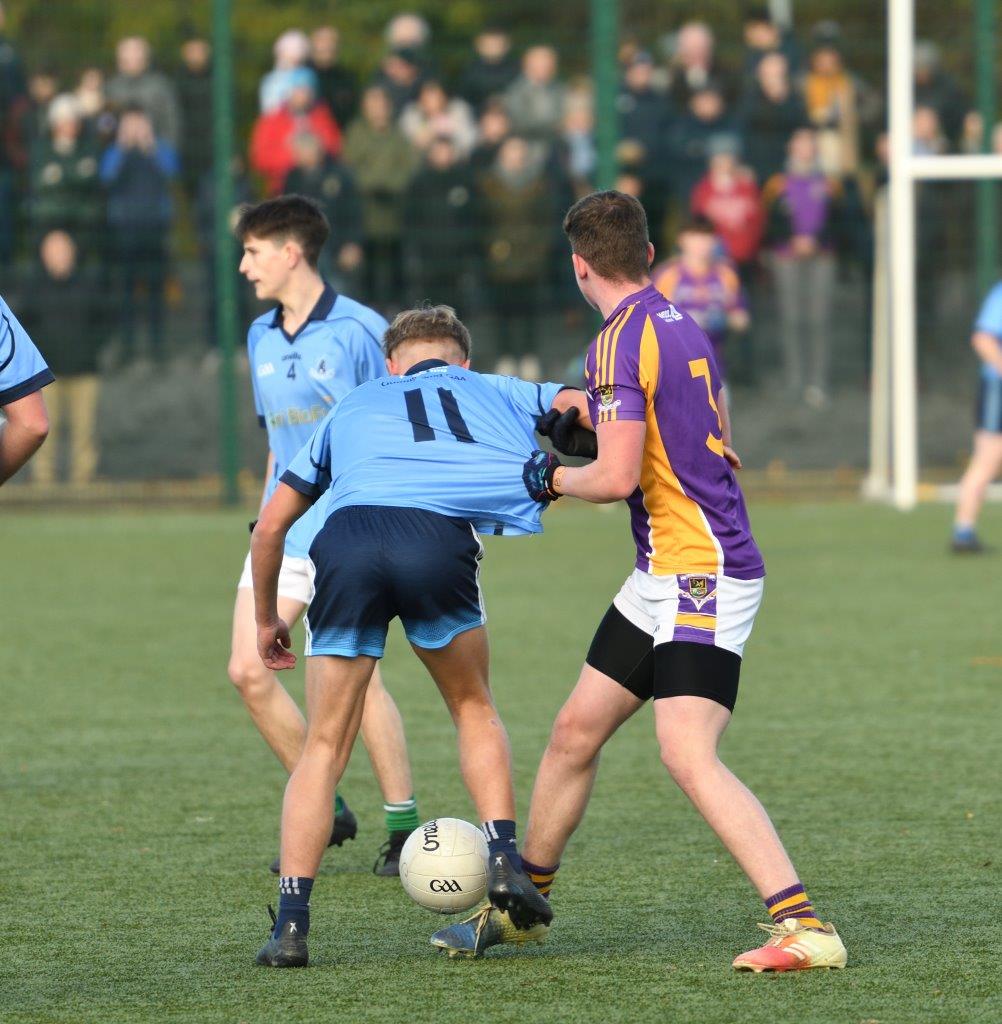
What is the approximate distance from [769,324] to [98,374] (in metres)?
5.15

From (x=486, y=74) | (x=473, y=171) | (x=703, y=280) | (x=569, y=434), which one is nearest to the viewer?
(x=569, y=434)

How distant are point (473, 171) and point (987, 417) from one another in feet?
16.4

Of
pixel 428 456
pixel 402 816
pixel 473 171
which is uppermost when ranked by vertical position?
pixel 473 171

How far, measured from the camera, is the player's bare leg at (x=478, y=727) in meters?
→ 4.86

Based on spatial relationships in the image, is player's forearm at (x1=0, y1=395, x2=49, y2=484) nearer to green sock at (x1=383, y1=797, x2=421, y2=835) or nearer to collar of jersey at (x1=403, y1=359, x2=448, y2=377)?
collar of jersey at (x1=403, y1=359, x2=448, y2=377)

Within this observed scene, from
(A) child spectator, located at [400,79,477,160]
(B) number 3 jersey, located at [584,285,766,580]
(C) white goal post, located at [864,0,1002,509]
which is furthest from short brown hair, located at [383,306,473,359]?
(A) child spectator, located at [400,79,477,160]

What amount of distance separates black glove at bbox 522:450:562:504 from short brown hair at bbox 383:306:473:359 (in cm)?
52

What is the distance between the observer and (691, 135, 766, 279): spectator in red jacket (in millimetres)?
15516

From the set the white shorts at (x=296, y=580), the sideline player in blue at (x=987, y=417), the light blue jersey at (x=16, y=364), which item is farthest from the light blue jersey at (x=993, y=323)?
the light blue jersey at (x=16, y=364)

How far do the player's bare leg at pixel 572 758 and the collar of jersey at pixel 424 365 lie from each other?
82cm

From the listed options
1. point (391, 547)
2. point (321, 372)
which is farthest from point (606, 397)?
point (321, 372)

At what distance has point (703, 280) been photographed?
15.2m

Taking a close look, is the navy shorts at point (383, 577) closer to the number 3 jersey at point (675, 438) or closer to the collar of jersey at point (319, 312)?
the number 3 jersey at point (675, 438)

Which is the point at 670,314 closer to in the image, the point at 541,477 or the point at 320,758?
the point at 541,477
